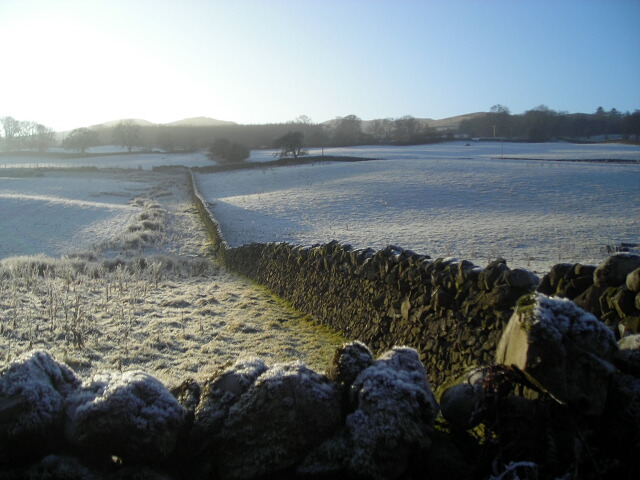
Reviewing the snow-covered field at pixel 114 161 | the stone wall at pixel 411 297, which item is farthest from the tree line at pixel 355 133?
the stone wall at pixel 411 297

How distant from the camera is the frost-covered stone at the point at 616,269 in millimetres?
4352

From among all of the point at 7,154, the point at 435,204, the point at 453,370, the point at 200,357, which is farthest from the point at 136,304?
the point at 7,154

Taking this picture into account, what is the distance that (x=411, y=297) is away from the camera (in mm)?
7422

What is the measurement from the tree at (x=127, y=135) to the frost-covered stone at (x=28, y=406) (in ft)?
383

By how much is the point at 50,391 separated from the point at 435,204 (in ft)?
75.3

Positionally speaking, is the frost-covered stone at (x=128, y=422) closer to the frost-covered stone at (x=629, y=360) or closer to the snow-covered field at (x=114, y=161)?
the frost-covered stone at (x=629, y=360)

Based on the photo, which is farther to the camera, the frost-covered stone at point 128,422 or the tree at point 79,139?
the tree at point 79,139

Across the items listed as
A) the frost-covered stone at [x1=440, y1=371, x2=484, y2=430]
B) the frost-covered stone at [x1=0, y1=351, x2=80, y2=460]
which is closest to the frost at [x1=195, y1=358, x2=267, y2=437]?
the frost-covered stone at [x1=0, y1=351, x2=80, y2=460]

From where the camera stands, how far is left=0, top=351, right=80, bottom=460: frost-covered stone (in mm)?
3164

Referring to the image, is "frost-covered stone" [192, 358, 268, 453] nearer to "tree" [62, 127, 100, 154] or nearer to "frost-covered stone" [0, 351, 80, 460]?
"frost-covered stone" [0, 351, 80, 460]

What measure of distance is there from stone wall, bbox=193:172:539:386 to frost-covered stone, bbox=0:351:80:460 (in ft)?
13.5

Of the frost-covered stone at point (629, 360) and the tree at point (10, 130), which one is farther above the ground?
the tree at point (10, 130)

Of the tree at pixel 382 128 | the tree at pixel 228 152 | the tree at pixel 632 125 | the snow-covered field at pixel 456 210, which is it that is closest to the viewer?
the snow-covered field at pixel 456 210

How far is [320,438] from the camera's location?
3.36 metres
